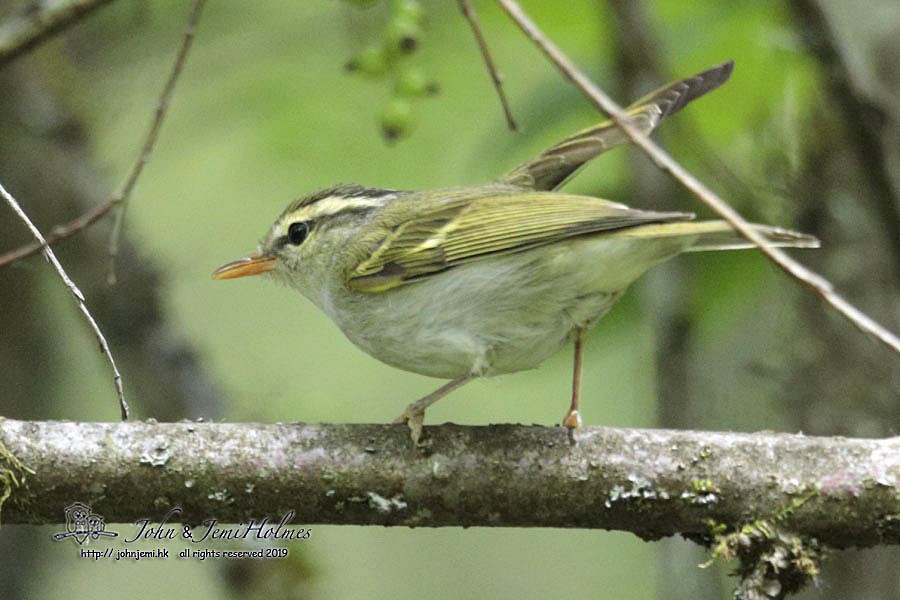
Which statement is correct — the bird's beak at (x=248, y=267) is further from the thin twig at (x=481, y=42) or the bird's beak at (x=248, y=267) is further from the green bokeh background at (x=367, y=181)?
the thin twig at (x=481, y=42)

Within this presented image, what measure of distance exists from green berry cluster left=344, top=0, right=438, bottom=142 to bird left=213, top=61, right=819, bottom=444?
0.39m

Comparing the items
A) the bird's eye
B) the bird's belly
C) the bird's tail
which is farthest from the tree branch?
the bird's eye

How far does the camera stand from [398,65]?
13.2ft

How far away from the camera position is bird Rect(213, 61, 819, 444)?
346 cm

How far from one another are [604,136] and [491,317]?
925 mm

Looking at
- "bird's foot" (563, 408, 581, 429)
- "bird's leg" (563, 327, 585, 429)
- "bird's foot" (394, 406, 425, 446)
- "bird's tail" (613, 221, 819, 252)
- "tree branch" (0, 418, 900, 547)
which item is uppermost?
"bird's tail" (613, 221, 819, 252)

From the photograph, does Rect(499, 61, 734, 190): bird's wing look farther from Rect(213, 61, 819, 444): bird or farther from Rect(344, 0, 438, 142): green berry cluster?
Result: Rect(344, 0, 438, 142): green berry cluster

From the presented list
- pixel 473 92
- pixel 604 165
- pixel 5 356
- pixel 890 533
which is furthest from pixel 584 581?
pixel 890 533

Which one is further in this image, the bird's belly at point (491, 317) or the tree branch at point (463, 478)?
the bird's belly at point (491, 317)

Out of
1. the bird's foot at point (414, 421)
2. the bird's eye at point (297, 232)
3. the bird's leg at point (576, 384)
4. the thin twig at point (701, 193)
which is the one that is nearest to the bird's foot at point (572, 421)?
the bird's leg at point (576, 384)

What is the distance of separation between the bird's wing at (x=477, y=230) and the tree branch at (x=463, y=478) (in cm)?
70

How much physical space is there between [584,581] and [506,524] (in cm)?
489

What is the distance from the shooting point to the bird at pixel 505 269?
3455 millimetres

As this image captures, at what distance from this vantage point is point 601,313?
3.69 m
